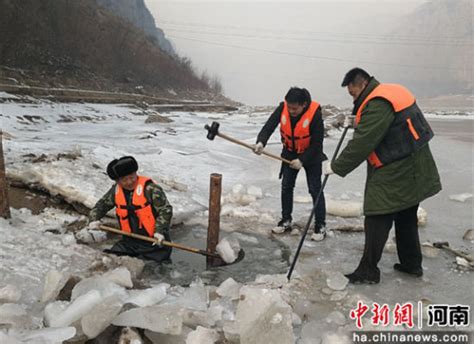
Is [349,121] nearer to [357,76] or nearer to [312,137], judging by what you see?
[357,76]

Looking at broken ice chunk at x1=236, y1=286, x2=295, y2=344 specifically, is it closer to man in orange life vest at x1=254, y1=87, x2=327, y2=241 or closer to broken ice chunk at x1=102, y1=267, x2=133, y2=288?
broken ice chunk at x1=102, y1=267, x2=133, y2=288

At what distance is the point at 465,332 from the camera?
2592 mm

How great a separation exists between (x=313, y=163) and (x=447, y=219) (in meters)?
2.29

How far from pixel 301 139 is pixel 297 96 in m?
0.51

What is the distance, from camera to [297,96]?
3.79m

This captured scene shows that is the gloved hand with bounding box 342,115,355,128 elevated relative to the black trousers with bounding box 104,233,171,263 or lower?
elevated

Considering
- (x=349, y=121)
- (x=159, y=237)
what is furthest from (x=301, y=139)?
(x=159, y=237)

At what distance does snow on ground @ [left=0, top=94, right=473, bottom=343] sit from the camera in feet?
7.72

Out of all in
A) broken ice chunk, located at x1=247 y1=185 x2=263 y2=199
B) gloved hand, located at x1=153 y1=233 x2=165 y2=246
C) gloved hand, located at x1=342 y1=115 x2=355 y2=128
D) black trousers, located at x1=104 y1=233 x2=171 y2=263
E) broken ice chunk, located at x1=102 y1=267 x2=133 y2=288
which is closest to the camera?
broken ice chunk, located at x1=102 y1=267 x2=133 y2=288

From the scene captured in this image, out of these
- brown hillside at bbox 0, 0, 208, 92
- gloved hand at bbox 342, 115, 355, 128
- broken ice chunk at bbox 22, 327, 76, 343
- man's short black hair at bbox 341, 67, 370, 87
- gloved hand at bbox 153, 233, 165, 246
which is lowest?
broken ice chunk at bbox 22, 327, 76, 343

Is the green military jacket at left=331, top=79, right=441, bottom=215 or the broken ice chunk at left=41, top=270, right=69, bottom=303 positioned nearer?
the broken ice chunk at left=41, top=270, right=69, bottom=303

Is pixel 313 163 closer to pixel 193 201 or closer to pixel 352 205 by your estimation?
pixel 352 205

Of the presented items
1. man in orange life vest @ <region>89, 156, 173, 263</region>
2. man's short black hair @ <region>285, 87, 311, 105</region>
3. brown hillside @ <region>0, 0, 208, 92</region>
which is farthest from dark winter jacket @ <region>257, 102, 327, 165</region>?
brown hillside @ <region>0, 0, 208, 92</region>

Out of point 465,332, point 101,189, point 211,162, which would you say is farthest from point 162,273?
point 211,162
